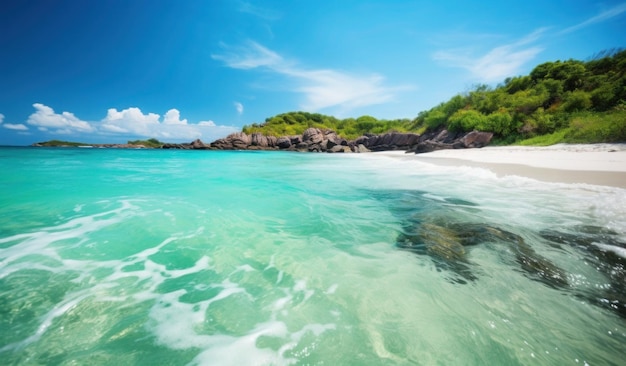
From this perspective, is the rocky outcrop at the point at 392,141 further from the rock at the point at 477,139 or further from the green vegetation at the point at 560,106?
the rock at the point at 477,139

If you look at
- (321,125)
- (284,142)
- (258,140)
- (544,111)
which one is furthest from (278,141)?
(544,111)

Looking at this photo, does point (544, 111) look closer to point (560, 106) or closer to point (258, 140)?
point (560, 106)

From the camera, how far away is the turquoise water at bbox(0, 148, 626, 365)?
6.49 ft

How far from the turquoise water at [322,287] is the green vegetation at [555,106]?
690 inches

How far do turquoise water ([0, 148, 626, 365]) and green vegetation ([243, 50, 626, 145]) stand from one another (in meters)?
17.5

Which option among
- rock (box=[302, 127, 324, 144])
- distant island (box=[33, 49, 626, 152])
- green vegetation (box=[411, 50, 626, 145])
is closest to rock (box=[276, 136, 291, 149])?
rock (box=[302, 127, 324, 144])

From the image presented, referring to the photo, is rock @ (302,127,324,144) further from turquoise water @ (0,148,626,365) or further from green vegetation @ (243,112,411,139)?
turquoise water @ (0,148,626,365)

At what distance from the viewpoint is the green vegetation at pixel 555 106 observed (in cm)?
1699

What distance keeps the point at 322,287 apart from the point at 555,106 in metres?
33.9

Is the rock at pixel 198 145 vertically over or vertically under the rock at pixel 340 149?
over

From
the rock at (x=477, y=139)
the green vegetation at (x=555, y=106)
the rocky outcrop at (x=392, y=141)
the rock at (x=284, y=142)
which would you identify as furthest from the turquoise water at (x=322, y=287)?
the rock at (x=284, y=142)

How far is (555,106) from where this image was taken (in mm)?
24219

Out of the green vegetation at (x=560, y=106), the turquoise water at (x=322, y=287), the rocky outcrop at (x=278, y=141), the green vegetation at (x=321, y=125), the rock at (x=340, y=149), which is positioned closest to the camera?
the turquoise water at (x=322, y=287)

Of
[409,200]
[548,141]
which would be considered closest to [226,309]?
[409,200]
